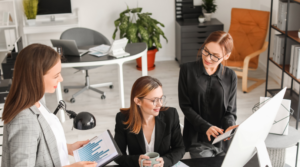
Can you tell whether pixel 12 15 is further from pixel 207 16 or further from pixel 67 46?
pixel 207 16

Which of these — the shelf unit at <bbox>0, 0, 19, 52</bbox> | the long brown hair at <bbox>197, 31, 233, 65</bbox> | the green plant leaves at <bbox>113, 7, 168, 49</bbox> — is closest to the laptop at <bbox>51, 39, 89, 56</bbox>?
the green plant leaves at <bbox>113, 7, 168, 49</bbox>

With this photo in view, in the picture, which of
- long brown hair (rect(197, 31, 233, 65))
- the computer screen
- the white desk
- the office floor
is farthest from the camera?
the computer screen

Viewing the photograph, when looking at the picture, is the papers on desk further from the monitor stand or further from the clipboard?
the monitor stand

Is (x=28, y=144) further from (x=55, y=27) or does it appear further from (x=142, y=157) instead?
(x=55, y=27)

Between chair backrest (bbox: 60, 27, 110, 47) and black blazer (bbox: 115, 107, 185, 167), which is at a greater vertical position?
chair backrest (bbox: 60, 27, 110, 47)

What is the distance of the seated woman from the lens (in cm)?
176

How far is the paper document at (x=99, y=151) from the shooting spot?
1.49 m

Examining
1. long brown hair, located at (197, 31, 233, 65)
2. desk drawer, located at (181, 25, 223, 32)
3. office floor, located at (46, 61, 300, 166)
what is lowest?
office floor, located at (46, 61, 300, 166)

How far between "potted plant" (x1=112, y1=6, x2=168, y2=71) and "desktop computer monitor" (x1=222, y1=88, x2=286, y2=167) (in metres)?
3.65

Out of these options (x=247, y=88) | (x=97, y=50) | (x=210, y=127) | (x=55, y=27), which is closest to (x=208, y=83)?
(x=210, y=127)

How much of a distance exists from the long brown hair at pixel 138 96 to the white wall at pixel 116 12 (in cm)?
383

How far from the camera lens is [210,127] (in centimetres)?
198

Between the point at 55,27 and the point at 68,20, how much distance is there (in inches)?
13.7

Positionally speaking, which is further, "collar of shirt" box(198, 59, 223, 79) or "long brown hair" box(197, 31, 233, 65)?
"collar of shirt" box(198, 59, 223, 79)
